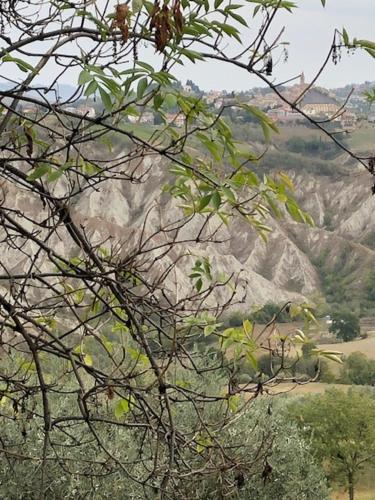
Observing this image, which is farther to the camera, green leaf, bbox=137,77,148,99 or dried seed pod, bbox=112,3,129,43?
dried seed pod, bbox=112,3,129,43

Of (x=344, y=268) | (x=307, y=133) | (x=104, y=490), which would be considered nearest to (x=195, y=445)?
(x=104, y=490)

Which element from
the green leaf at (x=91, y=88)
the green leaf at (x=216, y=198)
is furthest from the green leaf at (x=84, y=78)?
the green leaf at (x=216, y=198)

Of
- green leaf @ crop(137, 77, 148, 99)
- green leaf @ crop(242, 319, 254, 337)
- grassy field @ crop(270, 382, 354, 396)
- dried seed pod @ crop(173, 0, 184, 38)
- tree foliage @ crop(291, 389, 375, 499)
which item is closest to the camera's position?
green leaf @ crop(137, 77, 148, 99)

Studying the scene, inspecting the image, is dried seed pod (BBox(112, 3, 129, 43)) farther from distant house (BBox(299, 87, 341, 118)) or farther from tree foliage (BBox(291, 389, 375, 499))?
tree foliage (BBox(291, 389, 375, 499))

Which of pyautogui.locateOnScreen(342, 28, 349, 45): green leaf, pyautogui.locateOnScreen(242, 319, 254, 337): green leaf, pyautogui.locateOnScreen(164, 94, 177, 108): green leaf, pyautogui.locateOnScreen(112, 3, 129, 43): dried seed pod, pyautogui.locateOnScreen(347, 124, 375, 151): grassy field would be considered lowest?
pyautogui.locateOnScreen(242, 319, 254, 337): green leaf

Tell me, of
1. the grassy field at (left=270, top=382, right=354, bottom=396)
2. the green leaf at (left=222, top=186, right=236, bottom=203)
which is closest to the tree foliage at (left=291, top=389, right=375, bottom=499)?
the grassy field at (left=270, top=382, right=354, bottom=396)

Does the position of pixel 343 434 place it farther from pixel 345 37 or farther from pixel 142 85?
pixel 142 85

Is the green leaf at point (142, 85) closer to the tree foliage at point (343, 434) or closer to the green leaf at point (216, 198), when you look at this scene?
the green leaf at point (216, 198)

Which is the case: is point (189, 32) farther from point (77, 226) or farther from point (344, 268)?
point (344, 268)

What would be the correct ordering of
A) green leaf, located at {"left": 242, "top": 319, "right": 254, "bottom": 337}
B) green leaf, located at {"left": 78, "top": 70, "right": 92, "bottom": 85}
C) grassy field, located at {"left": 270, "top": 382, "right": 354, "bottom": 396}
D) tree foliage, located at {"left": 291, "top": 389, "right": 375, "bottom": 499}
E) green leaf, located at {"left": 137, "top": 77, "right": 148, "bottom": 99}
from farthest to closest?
tree foliage, located at {"left": 291, "top": 389, "right": 375, "bottom": 499} → grassy field, located at {"left": 270, "top": 382, "right": 354, "bottom": 396} → green leaf, located at {"left": 242, "top": 319, "right": 254, "bottom": 337} → green leaf, located at {"left": 137, "top": 77, "right": 148, "bottom": 99} → green leaf, located at {"left": 78, "top": 70, "right": 92, "bottom": 85}

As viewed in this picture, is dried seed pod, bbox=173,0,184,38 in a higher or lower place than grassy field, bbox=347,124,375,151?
lower

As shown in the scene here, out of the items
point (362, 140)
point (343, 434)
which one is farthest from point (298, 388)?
point (362, 140)

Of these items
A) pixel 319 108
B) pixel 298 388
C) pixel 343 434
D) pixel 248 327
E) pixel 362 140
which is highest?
pixel 362 140

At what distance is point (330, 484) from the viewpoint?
64.1 feet
